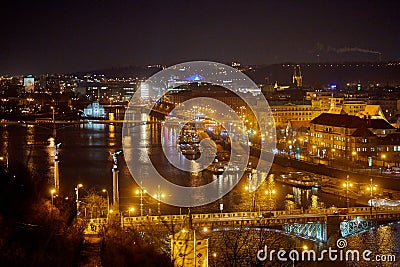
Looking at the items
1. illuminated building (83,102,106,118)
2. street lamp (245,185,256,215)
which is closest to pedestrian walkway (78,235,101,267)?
street lamp (245,185,256,215)

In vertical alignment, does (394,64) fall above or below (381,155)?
above

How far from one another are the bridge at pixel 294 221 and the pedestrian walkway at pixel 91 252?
1.41 feet

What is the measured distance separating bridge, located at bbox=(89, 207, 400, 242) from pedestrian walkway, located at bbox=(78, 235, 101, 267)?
0.43m

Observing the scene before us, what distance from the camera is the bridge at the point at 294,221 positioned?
3877mm

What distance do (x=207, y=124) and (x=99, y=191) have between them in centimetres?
843

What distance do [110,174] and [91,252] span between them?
12.1 feet

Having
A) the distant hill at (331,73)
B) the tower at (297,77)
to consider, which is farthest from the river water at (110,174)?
the distant hill at (331,73)

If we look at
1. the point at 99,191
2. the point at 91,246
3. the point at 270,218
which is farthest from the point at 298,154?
the point at 91,246

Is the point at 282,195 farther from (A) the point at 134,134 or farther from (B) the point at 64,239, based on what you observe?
(A) the point at 134,134

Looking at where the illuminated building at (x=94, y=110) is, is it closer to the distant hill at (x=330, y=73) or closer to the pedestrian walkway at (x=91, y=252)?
the distant hill at (x=330, y=73)

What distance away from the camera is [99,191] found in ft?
18.4

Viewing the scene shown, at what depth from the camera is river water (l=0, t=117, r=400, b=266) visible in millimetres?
4242

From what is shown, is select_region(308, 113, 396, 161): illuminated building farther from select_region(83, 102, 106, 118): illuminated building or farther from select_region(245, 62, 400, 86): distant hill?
select_region(245, 62, 400, 86): distant hill

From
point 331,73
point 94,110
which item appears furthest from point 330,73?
point 94,110
